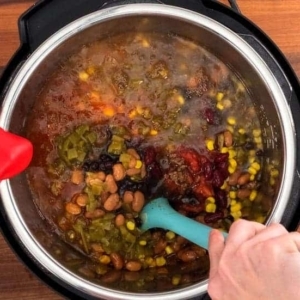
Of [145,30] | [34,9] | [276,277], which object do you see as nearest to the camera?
Result: [276,277]

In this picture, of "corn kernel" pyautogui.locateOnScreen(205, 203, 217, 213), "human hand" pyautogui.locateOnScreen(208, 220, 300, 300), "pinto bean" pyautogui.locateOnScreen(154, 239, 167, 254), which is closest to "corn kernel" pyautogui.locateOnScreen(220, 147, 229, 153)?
"corn kernel" pyautogui.locateOnScreen(205, 203, 217, 213)

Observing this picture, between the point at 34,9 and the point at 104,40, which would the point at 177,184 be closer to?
the point at 104,40

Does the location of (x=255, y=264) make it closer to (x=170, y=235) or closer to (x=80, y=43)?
(x=170, y=235)

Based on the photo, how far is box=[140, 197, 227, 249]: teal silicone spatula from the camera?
95 centimetres

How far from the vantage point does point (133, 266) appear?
3.46ft

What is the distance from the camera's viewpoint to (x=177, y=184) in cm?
108

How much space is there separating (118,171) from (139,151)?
62 mm

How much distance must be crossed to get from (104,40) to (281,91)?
0.34m

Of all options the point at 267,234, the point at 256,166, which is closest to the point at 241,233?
the point at 267,234

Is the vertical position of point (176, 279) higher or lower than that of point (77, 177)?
lower

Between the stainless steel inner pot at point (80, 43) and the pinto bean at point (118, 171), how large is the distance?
0.17m

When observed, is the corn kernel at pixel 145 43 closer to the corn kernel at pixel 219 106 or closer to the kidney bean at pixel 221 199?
the corn kernel at pixel 219 106

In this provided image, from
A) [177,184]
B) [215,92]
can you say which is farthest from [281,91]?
[177,184]

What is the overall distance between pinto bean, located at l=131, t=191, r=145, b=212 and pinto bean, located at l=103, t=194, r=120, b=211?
0.03 m
